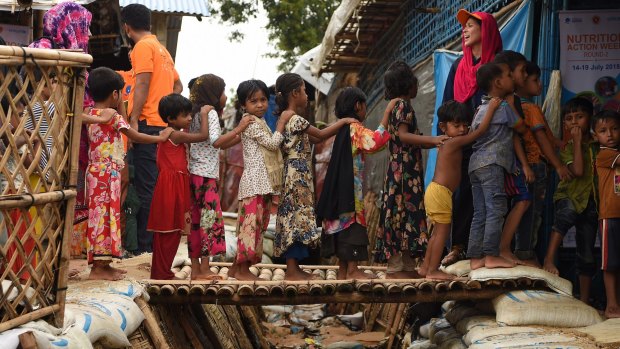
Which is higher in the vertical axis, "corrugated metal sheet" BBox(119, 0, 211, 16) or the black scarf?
"corrugated metal sheet" BBox(119, 0, 211, 16)

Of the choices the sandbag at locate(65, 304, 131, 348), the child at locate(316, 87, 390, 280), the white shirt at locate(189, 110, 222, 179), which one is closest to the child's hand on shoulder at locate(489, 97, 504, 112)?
the child at locate(316, 87, 390, 280)

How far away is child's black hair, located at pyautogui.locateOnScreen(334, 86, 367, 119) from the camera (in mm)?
6941

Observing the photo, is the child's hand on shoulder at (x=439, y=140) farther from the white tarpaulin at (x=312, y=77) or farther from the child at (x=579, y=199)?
the white tarpaulin at (x=312, y=77)

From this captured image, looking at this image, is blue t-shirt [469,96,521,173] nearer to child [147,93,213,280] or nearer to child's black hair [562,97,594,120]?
child's black hair [562,97,594,120]

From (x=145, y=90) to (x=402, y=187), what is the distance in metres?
2.62

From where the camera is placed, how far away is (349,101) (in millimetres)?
6973

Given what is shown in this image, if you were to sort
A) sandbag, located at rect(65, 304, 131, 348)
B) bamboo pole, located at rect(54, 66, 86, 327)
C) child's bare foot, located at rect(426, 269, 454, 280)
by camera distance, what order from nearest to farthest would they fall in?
bamboo pole, located at rect(54, 66, 86, 327)
sandbag, located at rect(65, 304, 131, 348)
child's bare foot, located at rect(426, 269, 454, 280)

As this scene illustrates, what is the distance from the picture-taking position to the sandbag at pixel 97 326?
484 cm

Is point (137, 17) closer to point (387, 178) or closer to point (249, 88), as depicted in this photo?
point (249, 88)

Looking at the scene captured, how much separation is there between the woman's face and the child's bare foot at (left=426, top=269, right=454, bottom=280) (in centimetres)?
163

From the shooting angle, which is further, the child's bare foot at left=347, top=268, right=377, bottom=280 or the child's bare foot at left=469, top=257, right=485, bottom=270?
the child's bare foot at left=347, top=268, right=377, bottom=280

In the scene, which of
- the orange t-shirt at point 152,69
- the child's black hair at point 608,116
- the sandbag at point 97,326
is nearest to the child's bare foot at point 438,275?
the child's black hair at point 608,116

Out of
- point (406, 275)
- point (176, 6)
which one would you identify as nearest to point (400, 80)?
point (406, 275)

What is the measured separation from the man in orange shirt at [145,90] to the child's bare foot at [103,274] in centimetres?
210
